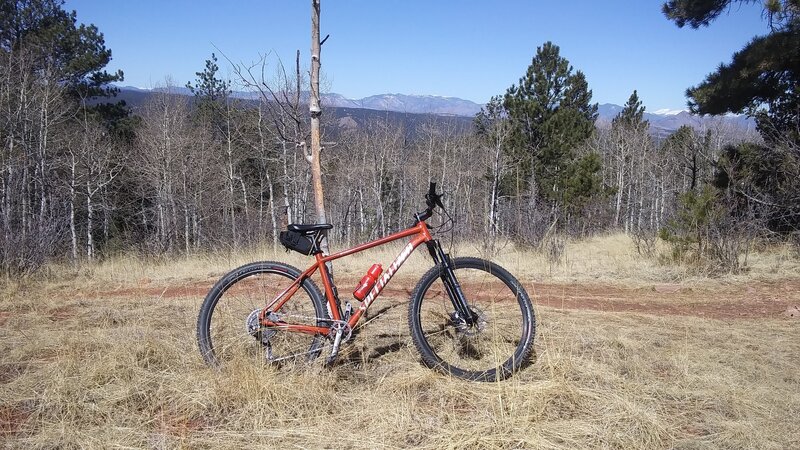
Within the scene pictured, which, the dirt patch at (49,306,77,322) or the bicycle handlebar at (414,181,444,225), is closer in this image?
the bicycle handlebar at (414,181,444,225)

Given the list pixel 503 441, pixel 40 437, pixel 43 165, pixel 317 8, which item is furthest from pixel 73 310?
pixel 43 165

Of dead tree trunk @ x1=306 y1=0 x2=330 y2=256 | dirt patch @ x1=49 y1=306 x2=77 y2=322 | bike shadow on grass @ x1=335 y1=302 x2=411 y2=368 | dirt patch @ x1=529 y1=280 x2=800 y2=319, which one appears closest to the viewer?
bike shadow on grass @ x1=335 y1=302 x2=411 y2=368

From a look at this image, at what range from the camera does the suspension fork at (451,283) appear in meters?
Answer: 3.01

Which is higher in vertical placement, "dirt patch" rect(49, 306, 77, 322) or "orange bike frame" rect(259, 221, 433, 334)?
"orange bike frame" rect(259, 221, 433, 334)

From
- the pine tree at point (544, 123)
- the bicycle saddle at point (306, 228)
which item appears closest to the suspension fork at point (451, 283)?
the bicycle saddle at point (306, 228)

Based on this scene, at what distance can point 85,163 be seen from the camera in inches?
991

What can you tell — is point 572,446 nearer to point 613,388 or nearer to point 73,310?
point 613,388

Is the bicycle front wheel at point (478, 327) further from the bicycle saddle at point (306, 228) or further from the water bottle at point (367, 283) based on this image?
the bicycle saddle at point (306, 228)

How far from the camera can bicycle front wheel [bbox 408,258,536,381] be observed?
2.93 metres

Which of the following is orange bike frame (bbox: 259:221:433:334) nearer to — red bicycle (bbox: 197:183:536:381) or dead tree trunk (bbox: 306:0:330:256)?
red bicycle (bbox: 197:183:536:381)

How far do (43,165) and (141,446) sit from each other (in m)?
26.2

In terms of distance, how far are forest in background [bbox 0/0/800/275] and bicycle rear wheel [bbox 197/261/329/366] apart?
67 centimetres

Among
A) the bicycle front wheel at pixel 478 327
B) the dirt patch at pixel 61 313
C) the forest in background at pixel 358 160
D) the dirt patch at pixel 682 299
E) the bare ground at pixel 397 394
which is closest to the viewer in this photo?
the bare ground at pixel 397 394

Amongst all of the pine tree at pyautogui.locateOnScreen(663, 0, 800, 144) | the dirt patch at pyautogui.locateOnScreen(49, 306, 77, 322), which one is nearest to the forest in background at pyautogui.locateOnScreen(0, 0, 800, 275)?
the pine tree at pyautogui.locateOnScreen(663, 0, 800, 144)
